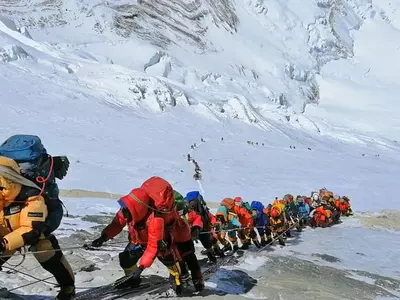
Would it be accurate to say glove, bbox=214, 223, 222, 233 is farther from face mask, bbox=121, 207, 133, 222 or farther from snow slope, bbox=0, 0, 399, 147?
snow slope, bbox=0, 0, 399, 147

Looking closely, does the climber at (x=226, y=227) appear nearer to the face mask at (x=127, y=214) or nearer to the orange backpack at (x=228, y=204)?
the orange backpack at (x=228, y=204)

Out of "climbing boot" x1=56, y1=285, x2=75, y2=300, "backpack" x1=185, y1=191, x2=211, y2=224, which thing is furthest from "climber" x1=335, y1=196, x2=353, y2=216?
"climbing boot" x1=56, y1=285, x2=75, y2=300

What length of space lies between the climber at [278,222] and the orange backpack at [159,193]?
6.68 metres

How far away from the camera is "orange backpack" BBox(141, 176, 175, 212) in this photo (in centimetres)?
A: 498

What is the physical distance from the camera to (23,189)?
4121 millimetres

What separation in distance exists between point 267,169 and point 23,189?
28691mm

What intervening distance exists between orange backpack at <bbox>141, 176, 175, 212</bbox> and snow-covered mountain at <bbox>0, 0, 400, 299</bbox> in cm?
151

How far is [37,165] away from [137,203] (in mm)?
999

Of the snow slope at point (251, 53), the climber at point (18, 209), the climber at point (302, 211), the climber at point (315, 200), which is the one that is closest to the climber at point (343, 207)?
the climber at point (315, 200)

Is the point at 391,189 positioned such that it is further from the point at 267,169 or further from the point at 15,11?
the point at 15,11

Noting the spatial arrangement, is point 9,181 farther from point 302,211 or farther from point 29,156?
point 302,211

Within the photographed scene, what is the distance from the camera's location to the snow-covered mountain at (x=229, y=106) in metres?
12.3

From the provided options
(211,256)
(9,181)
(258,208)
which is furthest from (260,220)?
(9,181)

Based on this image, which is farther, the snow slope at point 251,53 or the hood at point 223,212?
the snow slope at point 251,53
